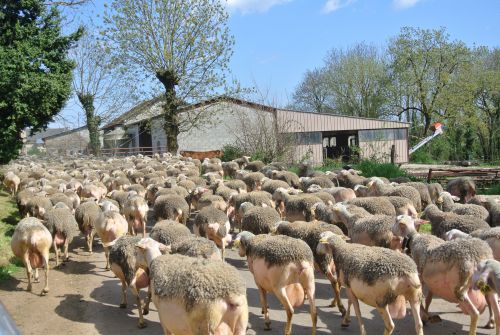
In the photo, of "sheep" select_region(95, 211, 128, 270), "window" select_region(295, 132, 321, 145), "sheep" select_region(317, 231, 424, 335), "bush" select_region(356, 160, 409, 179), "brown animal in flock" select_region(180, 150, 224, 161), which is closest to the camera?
"sheep" select_region(317, 231, 424, 335)

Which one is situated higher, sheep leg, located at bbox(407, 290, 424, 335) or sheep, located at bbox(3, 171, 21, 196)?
sheep, located at bbox(3, 171, 21, 196)

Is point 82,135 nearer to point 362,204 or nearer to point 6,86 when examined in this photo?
point 6,86

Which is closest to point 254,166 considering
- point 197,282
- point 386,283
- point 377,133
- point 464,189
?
point 464,189

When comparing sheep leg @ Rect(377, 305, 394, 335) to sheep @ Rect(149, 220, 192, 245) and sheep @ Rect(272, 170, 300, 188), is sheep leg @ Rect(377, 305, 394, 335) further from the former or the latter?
sheep @ Rect(272, 170, 300, 188)

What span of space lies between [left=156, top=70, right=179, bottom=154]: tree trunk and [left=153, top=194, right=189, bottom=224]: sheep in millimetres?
18652

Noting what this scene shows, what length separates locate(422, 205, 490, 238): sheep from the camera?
762 centimetres

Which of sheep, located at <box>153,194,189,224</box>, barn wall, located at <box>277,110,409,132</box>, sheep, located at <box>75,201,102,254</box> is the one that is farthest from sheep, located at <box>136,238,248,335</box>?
barn wall, located at <box>277,110,409,132</box>

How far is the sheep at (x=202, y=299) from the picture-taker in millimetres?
4465

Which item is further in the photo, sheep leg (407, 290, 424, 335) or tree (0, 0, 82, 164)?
tree (0, 0, 82, 164)

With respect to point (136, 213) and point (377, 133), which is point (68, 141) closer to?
point (377, 133)

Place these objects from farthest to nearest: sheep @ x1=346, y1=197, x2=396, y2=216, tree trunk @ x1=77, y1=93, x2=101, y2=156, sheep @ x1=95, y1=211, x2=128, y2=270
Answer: tree trunk @ x1=77, y1=93, x2=101, y2=156, sheep @ x1=346, y1=197, x2=396, y2=216, sheep @ x1=95, y1=211, x2=128, y2=270

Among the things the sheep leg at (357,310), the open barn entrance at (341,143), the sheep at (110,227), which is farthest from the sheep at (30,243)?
the open barn entrance at (341,143)

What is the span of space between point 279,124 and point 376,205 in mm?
16094

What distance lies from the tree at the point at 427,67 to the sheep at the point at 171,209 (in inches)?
1434
